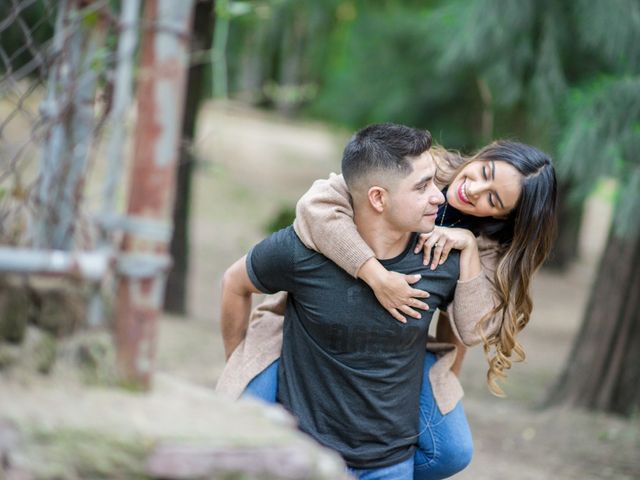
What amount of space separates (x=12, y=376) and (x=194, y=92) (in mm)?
7773

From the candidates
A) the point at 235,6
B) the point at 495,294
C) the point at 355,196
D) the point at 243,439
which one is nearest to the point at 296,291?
the point at 355,196

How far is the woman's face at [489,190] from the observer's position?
3.00 metres

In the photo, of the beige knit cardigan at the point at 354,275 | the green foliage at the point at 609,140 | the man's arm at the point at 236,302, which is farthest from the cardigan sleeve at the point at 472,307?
the green foliage at the point at 609,140

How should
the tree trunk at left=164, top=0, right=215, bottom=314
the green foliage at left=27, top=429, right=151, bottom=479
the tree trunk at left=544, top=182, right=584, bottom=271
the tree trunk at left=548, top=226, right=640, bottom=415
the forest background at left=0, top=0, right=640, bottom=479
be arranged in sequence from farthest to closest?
the tree trunk at left=544, top=182, right=584, bottom=271, the tree trunk at left=164, top=0, right=215, bottom=314, the tree trunk at left=548, top=226, right=640, bottom=415, the forest background at left=0, top=0, right=640, bottom=479, the green foliage at left=27, top=429, right=151, bottom=479

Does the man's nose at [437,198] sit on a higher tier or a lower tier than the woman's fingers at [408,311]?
higher

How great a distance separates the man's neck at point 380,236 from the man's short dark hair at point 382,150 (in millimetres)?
137

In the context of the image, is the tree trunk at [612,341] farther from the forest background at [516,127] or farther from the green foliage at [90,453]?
the green foliage at [90,453]

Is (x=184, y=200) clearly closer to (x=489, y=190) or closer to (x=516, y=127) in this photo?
(x=516, y=127)

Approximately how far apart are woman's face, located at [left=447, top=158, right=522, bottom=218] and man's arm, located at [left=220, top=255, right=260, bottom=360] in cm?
76

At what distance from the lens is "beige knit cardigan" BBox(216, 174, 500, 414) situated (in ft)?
9.18

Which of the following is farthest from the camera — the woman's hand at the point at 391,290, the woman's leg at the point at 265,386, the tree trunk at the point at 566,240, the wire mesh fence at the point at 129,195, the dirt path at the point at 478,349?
the tree trunk at the point at 566,240

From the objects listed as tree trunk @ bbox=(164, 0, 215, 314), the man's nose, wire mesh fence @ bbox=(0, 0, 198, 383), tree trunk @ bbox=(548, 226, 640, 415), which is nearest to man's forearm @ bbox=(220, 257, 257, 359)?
the man's nose

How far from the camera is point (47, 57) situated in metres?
2.30

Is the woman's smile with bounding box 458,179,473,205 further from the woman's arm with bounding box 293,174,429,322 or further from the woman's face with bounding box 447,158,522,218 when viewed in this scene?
the woman's arm with bounding box 293,174,429,322
